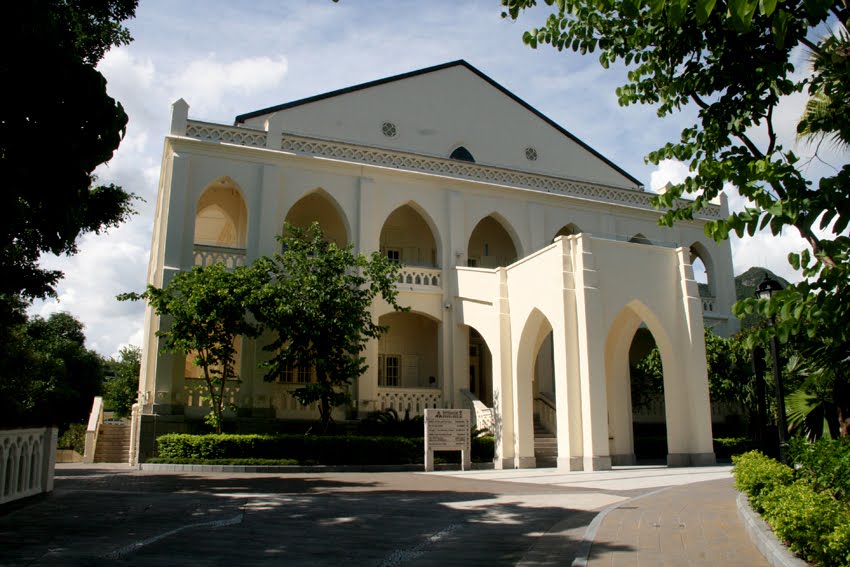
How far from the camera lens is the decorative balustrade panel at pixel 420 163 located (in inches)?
864

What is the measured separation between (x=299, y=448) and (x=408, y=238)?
1077cm

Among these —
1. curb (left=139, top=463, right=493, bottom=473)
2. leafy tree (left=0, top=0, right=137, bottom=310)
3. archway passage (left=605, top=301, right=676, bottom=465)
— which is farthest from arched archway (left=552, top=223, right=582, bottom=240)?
leafy tree (left=0, top=0, right=137, bottom=310)

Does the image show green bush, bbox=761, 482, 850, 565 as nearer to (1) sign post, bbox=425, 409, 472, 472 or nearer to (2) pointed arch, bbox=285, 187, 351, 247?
(1) sign post, bbox=425, 409, 472, 472

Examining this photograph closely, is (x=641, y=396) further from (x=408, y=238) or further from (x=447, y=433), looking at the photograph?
(x=408, y=238)

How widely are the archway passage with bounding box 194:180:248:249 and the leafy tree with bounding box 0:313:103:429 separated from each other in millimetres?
7328

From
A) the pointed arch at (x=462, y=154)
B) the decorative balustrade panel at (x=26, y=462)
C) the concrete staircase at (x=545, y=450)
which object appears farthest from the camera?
the pointed arch at (x=462, y=154)

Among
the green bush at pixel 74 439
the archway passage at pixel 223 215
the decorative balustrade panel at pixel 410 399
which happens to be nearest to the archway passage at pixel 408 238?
the archway passage at pixel 223 215

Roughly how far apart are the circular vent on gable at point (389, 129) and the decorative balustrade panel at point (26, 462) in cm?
1728

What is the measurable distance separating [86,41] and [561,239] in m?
11.9

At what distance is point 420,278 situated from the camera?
23469 mm

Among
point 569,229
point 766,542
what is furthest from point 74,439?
point 766,542

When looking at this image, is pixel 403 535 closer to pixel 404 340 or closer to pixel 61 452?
pixel 404 340

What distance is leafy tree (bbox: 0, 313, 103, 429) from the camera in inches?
1188

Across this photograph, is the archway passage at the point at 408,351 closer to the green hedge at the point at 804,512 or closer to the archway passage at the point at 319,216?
the archway passage at the point at 319,216
